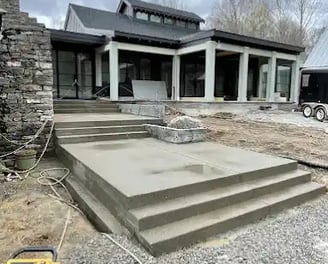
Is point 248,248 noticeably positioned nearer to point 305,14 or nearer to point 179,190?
point 179,190

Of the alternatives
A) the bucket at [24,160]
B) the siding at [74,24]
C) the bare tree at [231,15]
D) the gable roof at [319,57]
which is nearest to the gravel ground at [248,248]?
the bucket at [24,160]

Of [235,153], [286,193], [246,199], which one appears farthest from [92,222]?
[235,153]

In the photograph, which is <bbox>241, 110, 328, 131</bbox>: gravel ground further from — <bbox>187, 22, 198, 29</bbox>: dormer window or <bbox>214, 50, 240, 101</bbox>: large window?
<bbox>187, 22, 198, 29</bbox>: dormer window

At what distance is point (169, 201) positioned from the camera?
9.98 feet

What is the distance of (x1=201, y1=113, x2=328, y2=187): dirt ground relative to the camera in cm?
552

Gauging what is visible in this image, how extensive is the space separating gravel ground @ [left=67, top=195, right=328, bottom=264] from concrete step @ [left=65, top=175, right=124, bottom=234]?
0.58 ft

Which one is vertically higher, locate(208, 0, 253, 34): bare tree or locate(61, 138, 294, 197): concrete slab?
locate(208, 0, 253, 34): bare tree

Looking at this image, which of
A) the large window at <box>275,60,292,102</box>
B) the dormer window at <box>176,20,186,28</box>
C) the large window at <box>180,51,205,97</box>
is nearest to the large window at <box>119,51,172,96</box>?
the large window at <box>180,51,205,97</box>

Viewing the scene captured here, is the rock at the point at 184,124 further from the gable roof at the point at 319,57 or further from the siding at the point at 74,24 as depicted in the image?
the gable roof at the point at 319,57

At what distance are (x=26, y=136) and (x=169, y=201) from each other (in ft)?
12.8

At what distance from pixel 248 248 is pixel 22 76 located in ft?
16.6

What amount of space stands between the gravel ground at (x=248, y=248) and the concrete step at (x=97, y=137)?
3.33 meters

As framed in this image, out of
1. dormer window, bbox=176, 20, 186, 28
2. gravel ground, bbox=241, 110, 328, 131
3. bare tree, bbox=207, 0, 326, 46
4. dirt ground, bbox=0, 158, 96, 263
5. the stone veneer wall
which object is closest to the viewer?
dirt ground, bbox=0, 158, 96, 263

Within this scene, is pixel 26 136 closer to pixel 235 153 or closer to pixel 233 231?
pixel 235 153
